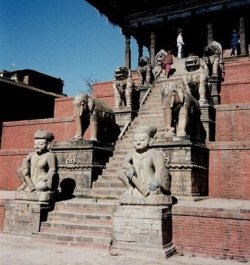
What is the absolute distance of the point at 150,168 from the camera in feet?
23.8

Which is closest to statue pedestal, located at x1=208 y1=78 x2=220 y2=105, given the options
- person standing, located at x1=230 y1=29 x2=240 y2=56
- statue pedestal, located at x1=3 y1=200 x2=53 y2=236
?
person standing, located at x1=230 y1=29 x2=240 y2=56

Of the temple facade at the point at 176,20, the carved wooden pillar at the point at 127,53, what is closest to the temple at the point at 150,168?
the temple facade at the point at 176,20

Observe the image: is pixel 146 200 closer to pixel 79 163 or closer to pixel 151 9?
pixel 79 163

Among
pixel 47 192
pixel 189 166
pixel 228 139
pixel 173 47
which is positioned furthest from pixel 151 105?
pixel 173 47

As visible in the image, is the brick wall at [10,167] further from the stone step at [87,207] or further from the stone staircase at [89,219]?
the stone step at [87,207]

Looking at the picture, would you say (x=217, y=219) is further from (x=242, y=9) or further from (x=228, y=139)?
(x=242, y=9)

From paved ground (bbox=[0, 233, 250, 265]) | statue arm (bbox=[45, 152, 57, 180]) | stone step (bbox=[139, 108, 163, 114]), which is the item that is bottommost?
paved ground (bbox=[0, 233, 250, 265])

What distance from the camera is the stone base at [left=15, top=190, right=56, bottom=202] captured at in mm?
8594

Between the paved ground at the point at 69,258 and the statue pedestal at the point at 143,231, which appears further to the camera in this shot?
the statue pedestal at the point at 143,231

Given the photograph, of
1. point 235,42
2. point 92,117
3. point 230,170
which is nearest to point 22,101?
point 235,42

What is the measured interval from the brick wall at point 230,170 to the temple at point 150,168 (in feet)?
0.09

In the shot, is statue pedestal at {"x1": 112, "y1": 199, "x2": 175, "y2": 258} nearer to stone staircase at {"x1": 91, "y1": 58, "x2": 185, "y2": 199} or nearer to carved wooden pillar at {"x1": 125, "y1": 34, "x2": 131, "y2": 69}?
stone staircase at {"x1": 91, "y1": 58, "x2": 185, "y2": 199}

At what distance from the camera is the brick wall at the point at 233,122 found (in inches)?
440

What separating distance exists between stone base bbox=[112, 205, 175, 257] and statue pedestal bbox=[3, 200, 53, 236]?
7.36 ft
